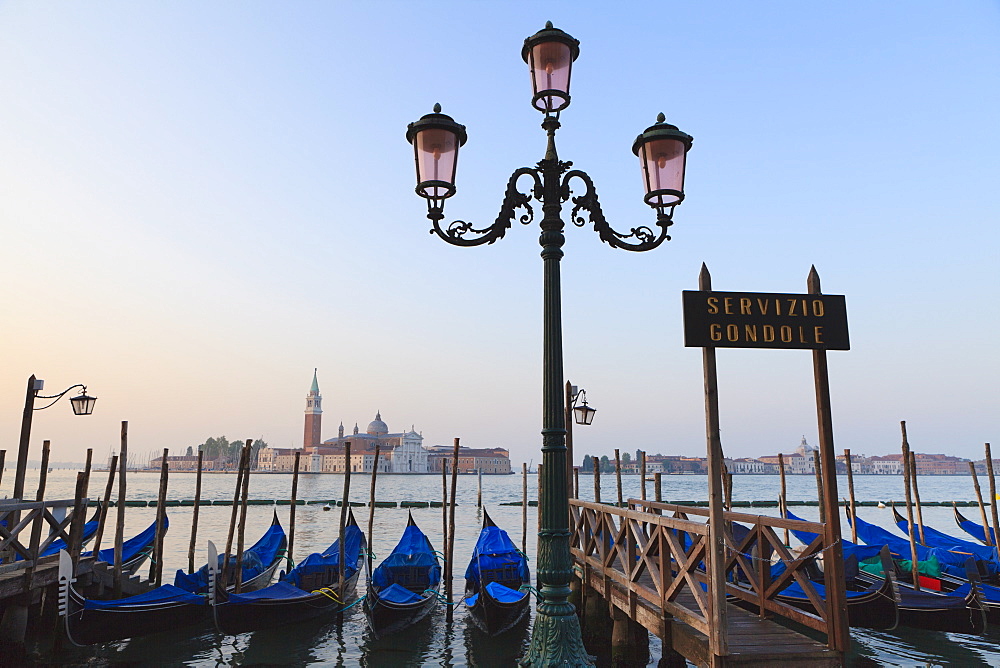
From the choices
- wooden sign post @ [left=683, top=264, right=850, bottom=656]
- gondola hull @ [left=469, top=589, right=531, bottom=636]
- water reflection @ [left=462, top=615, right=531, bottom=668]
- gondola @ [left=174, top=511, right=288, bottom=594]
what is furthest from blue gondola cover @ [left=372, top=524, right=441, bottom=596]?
wooden sign post @ [left=683, top=264, right=850, bottom=656]

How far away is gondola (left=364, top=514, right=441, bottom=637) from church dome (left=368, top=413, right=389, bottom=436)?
122 meters

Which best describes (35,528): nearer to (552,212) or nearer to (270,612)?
(270,612)

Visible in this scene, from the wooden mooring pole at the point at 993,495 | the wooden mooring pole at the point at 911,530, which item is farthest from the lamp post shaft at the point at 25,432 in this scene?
the wooden mooring pole at the point at 993,495

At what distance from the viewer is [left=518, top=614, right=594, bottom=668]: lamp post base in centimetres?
358

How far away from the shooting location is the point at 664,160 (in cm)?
402

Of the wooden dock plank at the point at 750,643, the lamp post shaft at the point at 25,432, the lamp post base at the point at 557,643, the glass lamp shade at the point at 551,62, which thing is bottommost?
the wooden dock plank at the point at 750,643

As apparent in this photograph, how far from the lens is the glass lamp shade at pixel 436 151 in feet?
12.6

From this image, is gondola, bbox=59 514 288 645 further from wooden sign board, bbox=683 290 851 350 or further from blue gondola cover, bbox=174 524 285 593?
wooden sign board, bbox=683 290 851 350

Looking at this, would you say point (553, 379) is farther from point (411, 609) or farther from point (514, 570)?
point (514, 570)

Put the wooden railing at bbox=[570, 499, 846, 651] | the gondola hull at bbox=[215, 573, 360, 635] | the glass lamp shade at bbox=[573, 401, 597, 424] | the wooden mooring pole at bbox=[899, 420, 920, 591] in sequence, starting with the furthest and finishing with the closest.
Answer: the glass lamp shade at bbox=[573, 401, 597, 424] → the wooden mooring pole at bbox=[899, 420, 920, 591] → the gondola hull at bbox=[215, 573, 360, 635] → the wooden railing at bbox=[570, 499, 846, 651]

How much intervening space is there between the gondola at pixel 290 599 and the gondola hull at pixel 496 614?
2174 mm

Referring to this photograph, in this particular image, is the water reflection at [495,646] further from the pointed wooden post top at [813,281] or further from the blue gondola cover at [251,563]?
the pointed wooden post top at [813,281]

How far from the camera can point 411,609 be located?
8891 millimetres

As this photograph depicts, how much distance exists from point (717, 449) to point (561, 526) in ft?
4.35
